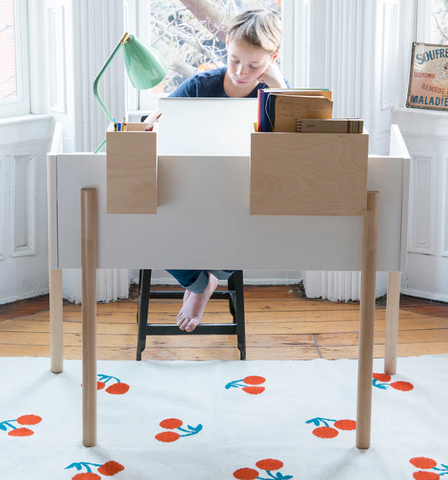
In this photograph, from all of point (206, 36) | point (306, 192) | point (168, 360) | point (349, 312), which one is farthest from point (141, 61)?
point (349, 312)

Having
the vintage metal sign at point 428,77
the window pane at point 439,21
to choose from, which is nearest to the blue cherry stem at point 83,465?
the vintage metal sign at point 428,77

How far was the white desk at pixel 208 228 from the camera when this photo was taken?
5.76 ft

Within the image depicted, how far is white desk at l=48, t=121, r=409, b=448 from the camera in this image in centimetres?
176

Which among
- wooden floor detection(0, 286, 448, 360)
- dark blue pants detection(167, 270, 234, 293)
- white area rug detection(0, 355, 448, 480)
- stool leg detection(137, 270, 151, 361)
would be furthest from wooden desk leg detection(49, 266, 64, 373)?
dark blue pants detection(167, 270, 234, 293)

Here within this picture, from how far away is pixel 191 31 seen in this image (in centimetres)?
312

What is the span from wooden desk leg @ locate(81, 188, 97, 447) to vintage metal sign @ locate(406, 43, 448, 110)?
1.76 metres

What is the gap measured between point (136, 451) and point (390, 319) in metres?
0.92

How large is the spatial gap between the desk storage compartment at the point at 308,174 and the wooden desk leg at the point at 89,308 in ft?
1.30

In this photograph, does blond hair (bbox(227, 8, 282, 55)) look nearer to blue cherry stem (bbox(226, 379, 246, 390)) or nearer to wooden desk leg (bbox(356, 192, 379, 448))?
wooden desk leg (bbox(356, 192, 379, 448))

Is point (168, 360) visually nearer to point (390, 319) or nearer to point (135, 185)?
point (390, 319)

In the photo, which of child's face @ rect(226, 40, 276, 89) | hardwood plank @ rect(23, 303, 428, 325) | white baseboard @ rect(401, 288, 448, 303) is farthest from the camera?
white baseboard @ rect(401, 288, 448, 303)

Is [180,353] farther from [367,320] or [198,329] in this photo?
[367,320]

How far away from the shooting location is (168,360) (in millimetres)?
2459

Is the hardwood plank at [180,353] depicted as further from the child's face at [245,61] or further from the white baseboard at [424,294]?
the child's face at [245,61]
